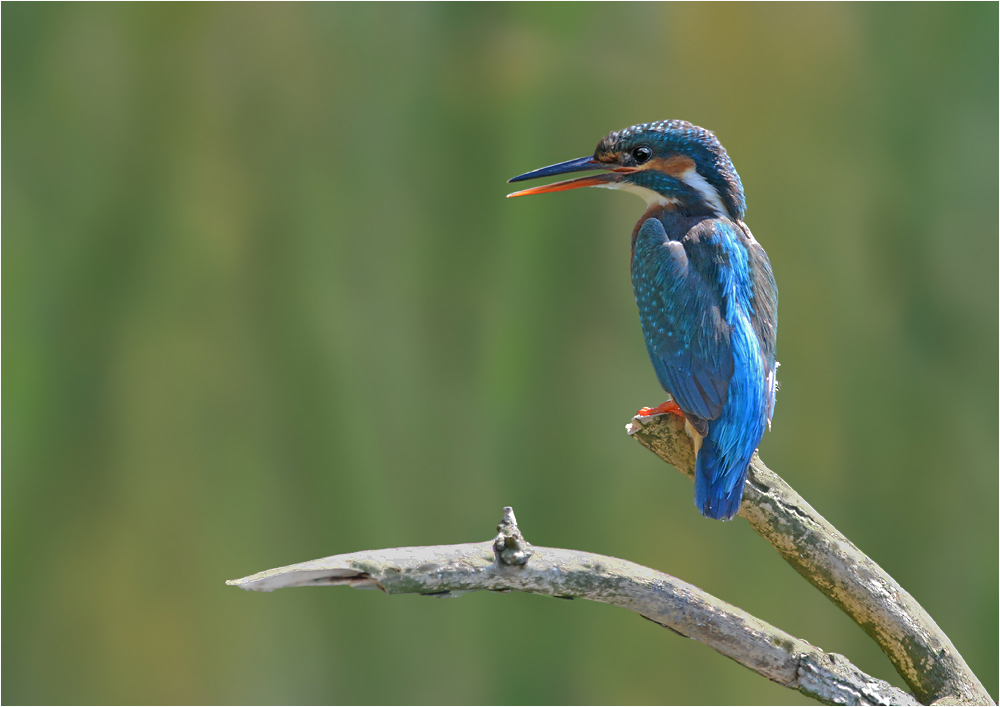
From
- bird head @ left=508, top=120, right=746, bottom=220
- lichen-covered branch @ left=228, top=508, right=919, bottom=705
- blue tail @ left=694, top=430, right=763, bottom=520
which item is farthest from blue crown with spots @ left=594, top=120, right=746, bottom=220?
lichen-covered branch @ left=228, top=508, right=919, bottom=705

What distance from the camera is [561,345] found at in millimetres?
2086

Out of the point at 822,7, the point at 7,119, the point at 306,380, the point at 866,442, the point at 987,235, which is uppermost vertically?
the point at 822,7

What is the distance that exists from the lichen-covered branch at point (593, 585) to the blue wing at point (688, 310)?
26 cm

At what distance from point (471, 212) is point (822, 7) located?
1.02 meters

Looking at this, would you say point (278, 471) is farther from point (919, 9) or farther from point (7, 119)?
point (919, 9)

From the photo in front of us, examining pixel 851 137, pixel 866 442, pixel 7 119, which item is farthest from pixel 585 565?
pixel 7 119

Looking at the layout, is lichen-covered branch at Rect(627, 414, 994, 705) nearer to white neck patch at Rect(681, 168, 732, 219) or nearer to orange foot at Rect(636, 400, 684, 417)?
orange foot at Rect(636, 400, 684, 417)

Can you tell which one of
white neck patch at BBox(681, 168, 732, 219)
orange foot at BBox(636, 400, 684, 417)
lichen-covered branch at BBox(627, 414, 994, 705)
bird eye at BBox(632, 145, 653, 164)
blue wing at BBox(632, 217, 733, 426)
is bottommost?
lichen-covered branch at BBox(627, 414, 994, 705)

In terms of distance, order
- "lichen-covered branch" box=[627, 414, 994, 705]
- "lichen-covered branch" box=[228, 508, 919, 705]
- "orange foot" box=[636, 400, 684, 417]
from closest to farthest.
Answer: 1. "lichen-covered branch" box=[228, 508, 919, 705]
2. "lichen-covered branch" box=[627, 414, 994, 705]
3. "orange foot" box=[636, 400, 684, 417]

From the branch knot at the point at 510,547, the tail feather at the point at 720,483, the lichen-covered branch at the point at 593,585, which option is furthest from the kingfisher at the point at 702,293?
the branch knot at the point at 510,547

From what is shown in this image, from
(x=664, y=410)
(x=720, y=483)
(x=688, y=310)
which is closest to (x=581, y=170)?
(x=688, y=310)

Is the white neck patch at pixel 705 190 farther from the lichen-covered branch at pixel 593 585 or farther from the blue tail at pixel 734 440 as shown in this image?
the lichen-covered branch at pixel 593 585

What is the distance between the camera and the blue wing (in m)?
Answer: 1.17

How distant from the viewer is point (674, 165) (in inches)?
51.5
